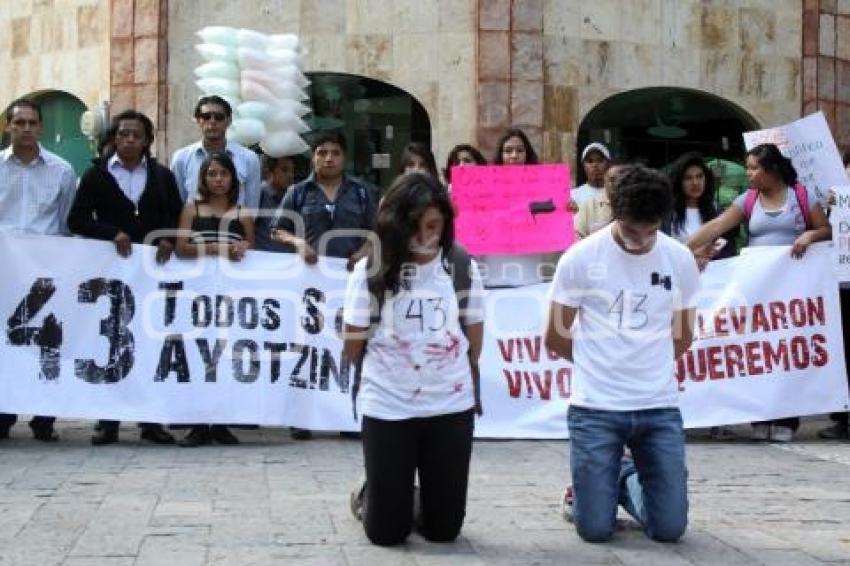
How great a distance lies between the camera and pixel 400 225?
215 inches

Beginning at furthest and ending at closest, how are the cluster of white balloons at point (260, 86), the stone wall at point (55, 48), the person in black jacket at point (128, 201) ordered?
the stone wall at point (55, 48) → the cluster of white balloons at point (260, 86) → the person in black jacket at point (128, 201)

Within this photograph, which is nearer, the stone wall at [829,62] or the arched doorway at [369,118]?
the arched doorway at [369,118]

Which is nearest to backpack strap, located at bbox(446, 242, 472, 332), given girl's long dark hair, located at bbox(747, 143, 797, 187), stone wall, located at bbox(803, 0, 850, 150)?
girl's long dark hair, located at bbox(747, 143, 797, 187)

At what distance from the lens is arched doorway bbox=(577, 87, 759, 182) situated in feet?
54.6

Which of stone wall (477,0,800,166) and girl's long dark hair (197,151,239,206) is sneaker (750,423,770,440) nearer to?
girl's long dark hair (197,151,239,206)

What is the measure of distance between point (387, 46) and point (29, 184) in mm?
7630

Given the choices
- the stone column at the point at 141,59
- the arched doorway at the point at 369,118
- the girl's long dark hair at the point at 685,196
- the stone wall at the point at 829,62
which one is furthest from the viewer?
the stone wall at the point at 829,62

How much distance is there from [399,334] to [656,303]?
1148mm

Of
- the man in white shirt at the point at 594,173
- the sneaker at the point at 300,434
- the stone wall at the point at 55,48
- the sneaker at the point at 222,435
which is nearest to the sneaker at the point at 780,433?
the man in white shirt at the point at 594,173

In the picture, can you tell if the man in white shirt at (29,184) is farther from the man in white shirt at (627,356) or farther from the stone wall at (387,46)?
the stone wall at (387,46)

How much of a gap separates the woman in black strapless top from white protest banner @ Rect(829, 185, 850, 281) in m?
4.01

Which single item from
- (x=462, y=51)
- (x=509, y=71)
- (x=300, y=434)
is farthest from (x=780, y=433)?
(x=462, y=51)

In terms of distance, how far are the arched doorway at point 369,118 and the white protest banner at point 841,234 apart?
7.44 m

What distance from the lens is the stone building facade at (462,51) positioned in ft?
51.4
